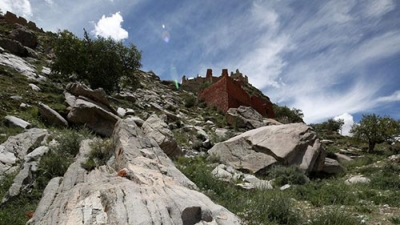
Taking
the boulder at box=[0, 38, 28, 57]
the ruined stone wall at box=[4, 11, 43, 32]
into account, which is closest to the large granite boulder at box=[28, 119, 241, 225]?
the boulder at box=[0, 38, 28, 57]

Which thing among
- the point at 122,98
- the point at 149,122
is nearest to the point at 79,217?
the point at 149,122

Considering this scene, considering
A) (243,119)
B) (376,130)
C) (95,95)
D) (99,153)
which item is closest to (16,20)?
(95,95)

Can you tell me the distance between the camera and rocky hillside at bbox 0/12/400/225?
397 centimetres

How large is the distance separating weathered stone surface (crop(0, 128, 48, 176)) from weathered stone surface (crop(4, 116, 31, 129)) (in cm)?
163

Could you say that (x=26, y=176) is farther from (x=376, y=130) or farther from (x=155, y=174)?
(x=376, y=130)

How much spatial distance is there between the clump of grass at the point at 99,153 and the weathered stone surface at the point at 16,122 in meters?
5.00

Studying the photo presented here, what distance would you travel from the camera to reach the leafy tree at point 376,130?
24828mm

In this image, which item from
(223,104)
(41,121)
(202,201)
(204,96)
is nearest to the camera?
(202,201)

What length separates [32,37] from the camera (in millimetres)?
37750

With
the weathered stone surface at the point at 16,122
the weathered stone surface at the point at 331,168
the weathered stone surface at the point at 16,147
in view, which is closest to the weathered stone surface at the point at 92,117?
the weathered stone surface at the point at 16,122

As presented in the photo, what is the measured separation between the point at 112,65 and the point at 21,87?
350 inches

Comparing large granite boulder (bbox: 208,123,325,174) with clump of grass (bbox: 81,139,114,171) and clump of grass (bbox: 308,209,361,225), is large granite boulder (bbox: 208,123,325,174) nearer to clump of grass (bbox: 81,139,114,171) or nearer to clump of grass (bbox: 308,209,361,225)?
clump of grass (bbox: 81,139,114,171)

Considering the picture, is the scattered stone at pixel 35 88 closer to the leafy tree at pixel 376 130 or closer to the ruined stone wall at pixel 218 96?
the ruined stone wall at pixel 218 96

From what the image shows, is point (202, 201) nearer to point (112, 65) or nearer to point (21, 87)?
point (21, 87)
